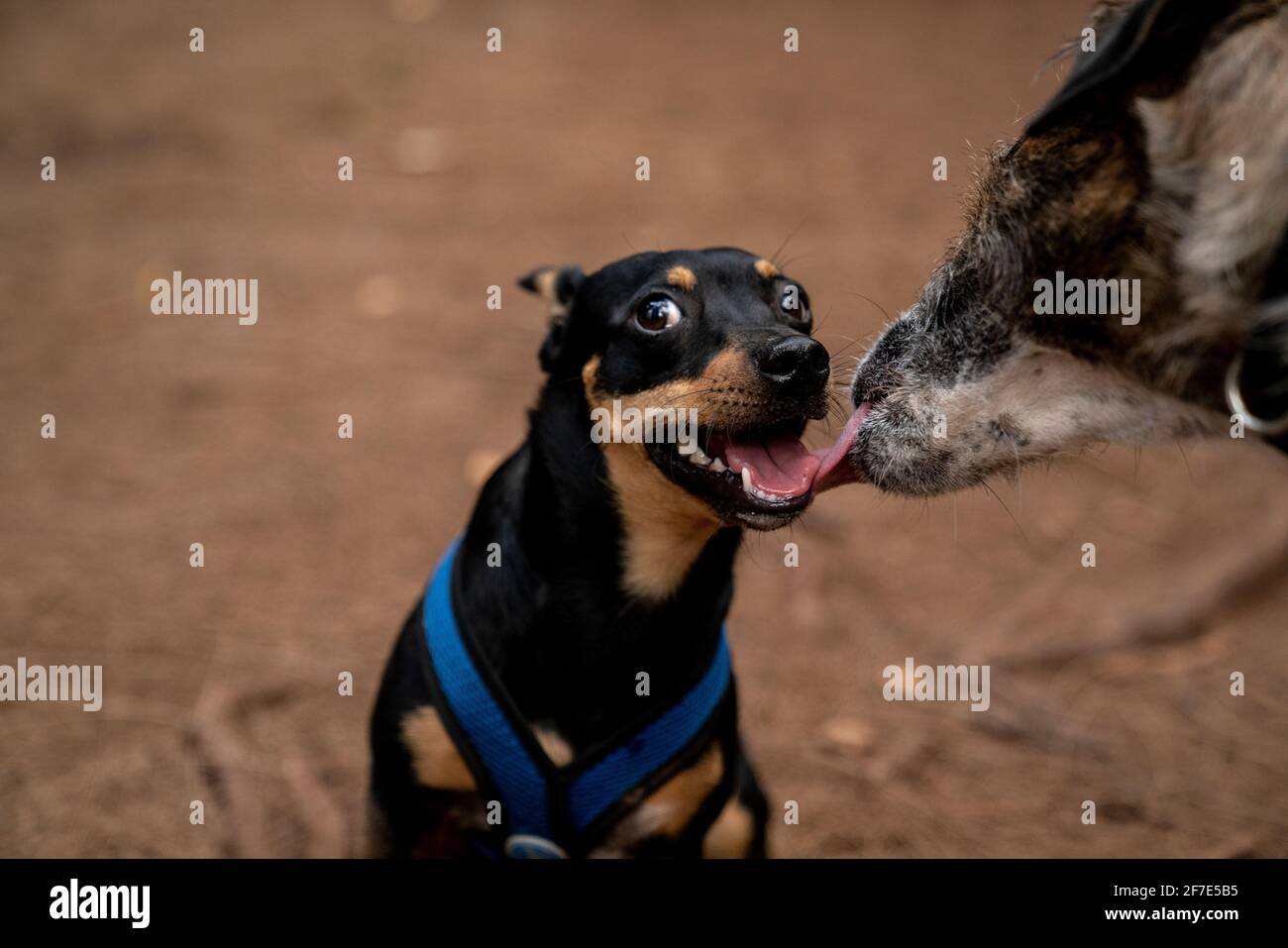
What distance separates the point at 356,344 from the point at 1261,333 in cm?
563

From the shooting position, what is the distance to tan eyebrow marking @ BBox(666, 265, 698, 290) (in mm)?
3184

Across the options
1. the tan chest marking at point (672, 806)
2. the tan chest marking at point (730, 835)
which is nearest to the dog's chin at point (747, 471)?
the tan chest marking at point (672, 806)

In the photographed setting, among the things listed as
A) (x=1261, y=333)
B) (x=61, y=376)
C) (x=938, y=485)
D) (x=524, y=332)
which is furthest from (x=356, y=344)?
(x=1261, y=333)

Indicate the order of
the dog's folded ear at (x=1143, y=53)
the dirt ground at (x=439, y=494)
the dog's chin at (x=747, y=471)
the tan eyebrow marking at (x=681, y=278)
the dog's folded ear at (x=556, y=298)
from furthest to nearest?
the dirt ground at (x=439, y=494), the dog's folded ear at (x=556, y=298), the tan eyebrow marking at (x=681, y=278), the dog's chin at (x=747, y=471), the dog's folded ear at (x=1143, y=53)

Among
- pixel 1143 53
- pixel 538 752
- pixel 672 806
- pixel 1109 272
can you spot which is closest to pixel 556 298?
pixel 538 752

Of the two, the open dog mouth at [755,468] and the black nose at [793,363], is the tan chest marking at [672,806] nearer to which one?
the open dog mouth at [755,468]

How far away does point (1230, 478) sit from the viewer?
20.4 feet

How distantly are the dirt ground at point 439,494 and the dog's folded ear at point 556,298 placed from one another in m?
0.80

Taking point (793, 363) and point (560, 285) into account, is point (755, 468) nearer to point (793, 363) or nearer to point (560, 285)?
point (793, 363)

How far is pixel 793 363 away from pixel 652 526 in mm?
547

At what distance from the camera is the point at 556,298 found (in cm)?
346

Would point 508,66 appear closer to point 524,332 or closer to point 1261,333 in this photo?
point 524,332

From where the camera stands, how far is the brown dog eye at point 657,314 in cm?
312

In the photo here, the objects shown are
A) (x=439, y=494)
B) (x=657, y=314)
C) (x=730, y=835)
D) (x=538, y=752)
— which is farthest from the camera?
(x=439, y=494)
